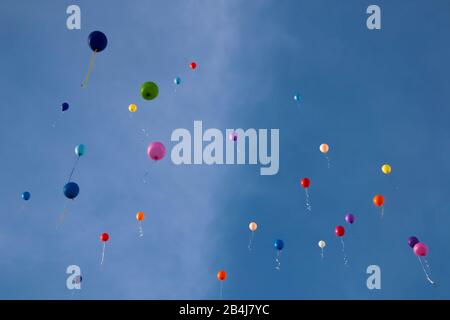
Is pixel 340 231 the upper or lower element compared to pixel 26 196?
lower

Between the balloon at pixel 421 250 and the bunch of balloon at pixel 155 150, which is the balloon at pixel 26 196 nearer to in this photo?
the bunch of balloon at pixel 155 150

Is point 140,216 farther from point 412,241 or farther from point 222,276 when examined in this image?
point 412,241

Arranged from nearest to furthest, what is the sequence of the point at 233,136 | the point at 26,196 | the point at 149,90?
the point at 149,90 → the point at 233,136 → the point at 26,196

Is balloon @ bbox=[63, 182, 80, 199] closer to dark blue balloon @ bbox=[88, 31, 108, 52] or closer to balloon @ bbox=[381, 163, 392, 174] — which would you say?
dark blue balloon @ bbox=[88, 31, 108, 52]

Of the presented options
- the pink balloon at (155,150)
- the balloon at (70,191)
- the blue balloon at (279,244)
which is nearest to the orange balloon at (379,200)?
the blue balloon at (279,244)

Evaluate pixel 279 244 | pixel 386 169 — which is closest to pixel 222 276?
pixel 279 244

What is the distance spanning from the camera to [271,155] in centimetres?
1905

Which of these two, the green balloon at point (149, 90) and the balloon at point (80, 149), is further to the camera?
the balloon at point (80, 149)

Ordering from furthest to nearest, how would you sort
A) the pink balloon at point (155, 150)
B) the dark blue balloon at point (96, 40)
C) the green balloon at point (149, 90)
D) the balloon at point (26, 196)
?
the balloon at point (26, 196) → the pink balloon at point (155, 150) → the green balloon at point (149, 90) → the dark blue balloon at point (96, 40)

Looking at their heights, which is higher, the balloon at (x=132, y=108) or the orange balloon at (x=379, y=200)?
the balloon at (x=132, y=108)

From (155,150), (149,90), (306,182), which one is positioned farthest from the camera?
(306,182)

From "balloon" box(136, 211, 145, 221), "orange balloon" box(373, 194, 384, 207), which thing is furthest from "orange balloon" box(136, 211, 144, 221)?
"orange balloon" box(373, 194, 384, 207)
